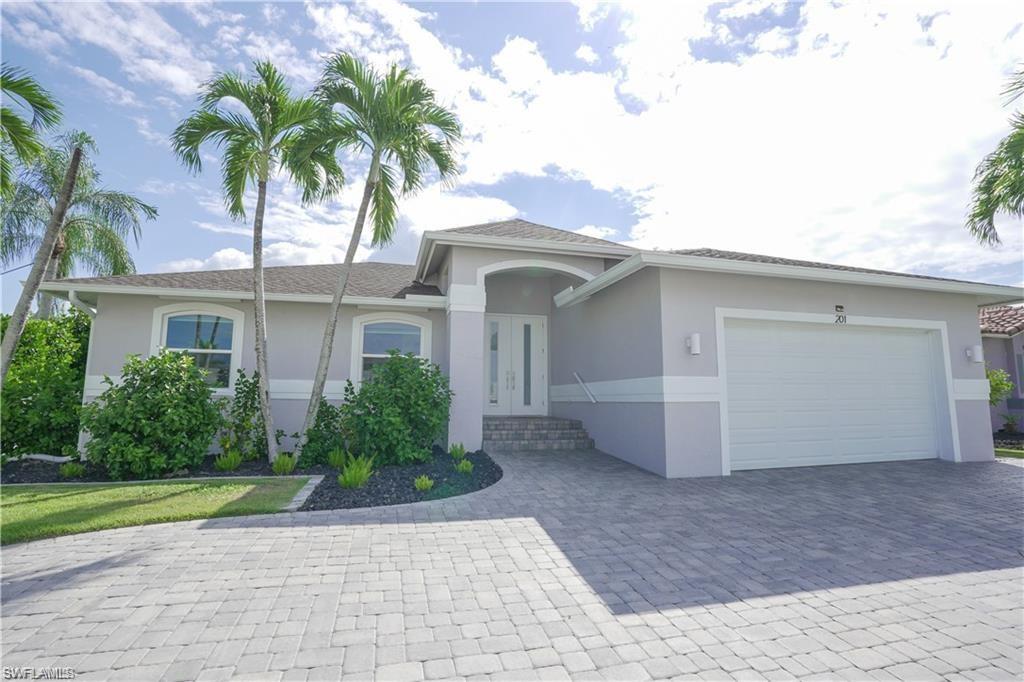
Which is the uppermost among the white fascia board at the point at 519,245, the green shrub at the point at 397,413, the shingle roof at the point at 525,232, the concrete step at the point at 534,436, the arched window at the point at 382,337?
the shingle roof at the point at 525,232

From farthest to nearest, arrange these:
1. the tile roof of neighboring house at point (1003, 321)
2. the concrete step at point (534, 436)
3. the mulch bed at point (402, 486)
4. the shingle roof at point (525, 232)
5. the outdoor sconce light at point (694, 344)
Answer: the tile roof of neighboring house at point (1003, 321)
the concrete step at point (534, 436)
the shingle roof at point (525, 232)
the outdoor sconce light at point (694, 344)
the mulch bed at point (402, 486)

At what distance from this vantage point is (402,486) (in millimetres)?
6566

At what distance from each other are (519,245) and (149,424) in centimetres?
722

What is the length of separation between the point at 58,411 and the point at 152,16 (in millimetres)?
7551

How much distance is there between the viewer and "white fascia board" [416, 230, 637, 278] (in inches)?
Answer: 363

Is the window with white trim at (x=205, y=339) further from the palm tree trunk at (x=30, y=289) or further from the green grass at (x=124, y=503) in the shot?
the green grass at (x=124, y=503)

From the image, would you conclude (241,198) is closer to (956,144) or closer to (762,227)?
→ (762,227)

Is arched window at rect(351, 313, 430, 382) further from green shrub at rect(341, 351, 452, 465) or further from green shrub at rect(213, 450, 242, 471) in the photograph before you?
green shrub at rect(213, 450, 242, 471)

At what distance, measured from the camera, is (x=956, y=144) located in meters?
10.1

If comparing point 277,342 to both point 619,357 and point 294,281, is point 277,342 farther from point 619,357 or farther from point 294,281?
point 619,357

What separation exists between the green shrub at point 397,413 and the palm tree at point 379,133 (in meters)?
0.88

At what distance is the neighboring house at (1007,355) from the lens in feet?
47.7

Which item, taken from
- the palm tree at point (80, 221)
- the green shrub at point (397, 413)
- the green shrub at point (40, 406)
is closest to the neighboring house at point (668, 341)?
the green shrub at point (40, 406)

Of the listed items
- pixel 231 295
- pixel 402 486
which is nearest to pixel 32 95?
pixel 231 295
